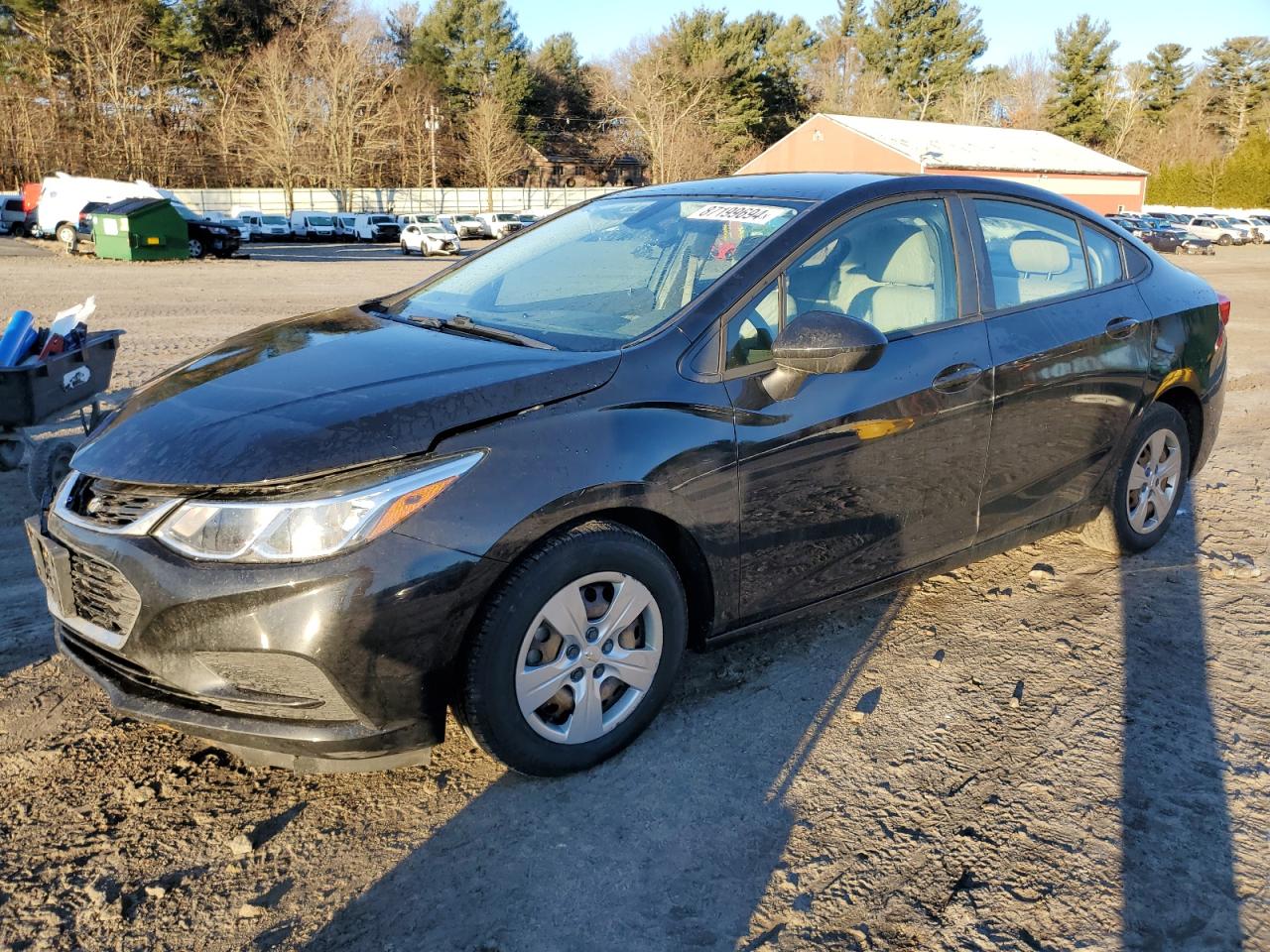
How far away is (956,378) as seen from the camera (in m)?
3.77

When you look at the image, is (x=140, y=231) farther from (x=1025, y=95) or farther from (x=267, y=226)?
(x=1025, y=95)

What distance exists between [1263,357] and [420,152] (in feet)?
207

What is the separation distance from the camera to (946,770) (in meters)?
3.16

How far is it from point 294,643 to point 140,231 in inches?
1098

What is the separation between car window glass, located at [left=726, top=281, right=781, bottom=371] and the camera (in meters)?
3.29

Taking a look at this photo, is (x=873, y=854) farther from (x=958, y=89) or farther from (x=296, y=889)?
(x=958, y=89)

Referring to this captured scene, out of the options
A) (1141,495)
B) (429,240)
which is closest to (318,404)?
(1141,495)

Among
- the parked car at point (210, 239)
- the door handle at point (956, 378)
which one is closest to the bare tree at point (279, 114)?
the parked car at point (210, 239)

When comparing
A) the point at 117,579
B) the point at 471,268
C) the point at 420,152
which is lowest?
the point at 117,579

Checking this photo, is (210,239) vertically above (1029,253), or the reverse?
(210,239)

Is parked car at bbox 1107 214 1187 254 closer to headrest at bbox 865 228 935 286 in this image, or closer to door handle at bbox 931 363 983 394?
headrest at bbox 865 228 935 286

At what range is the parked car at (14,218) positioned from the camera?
41406 mm

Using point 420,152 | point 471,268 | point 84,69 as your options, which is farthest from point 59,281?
point 420,152

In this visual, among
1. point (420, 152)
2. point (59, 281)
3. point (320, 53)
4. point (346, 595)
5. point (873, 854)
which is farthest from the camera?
point (420, 152)
